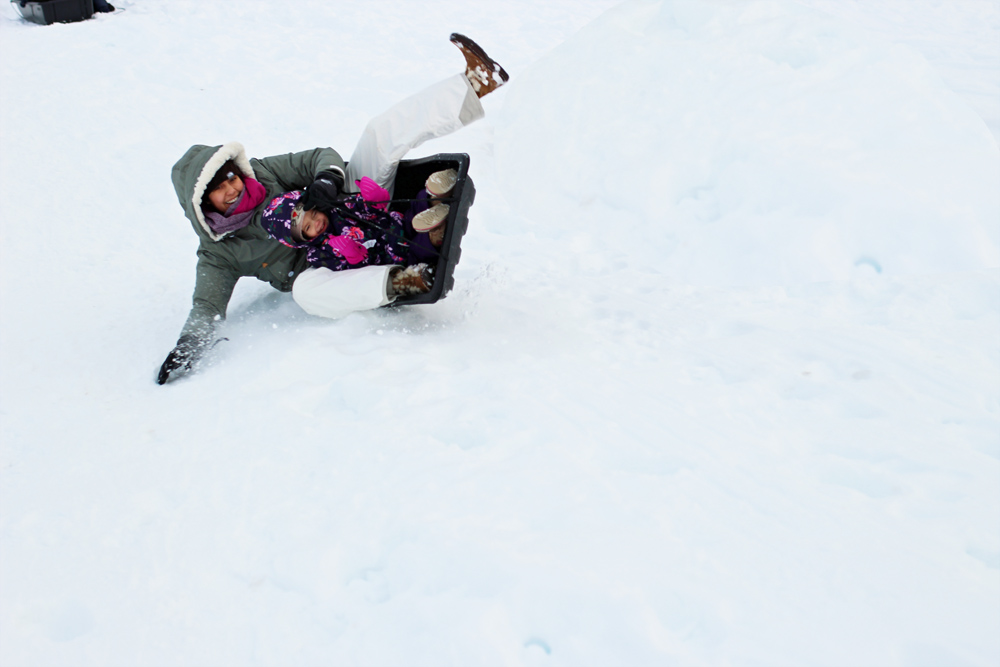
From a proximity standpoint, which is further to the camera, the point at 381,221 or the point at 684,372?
the point at 381,221

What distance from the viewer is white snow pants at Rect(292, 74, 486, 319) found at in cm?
240

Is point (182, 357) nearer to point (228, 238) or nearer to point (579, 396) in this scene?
point (228, 238)

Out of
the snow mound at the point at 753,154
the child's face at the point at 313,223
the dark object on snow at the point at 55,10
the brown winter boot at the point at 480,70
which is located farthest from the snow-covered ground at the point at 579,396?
the dark object on snow at the point at 55,10

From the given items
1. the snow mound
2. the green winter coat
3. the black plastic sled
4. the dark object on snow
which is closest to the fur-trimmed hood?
the green winter coat

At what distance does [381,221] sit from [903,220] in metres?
2.06

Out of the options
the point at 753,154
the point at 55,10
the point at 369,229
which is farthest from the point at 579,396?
the point at 55,10

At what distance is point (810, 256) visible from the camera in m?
2.84

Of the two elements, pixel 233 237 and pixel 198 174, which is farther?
pixel 233 237

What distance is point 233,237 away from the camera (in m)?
2.66

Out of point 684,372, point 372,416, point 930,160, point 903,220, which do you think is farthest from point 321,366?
point 930,160

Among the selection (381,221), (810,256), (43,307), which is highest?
(381,221)

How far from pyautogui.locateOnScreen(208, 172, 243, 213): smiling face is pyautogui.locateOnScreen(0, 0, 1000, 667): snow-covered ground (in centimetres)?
45

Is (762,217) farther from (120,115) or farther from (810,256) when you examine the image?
(120,115)

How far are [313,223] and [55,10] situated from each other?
480cm
